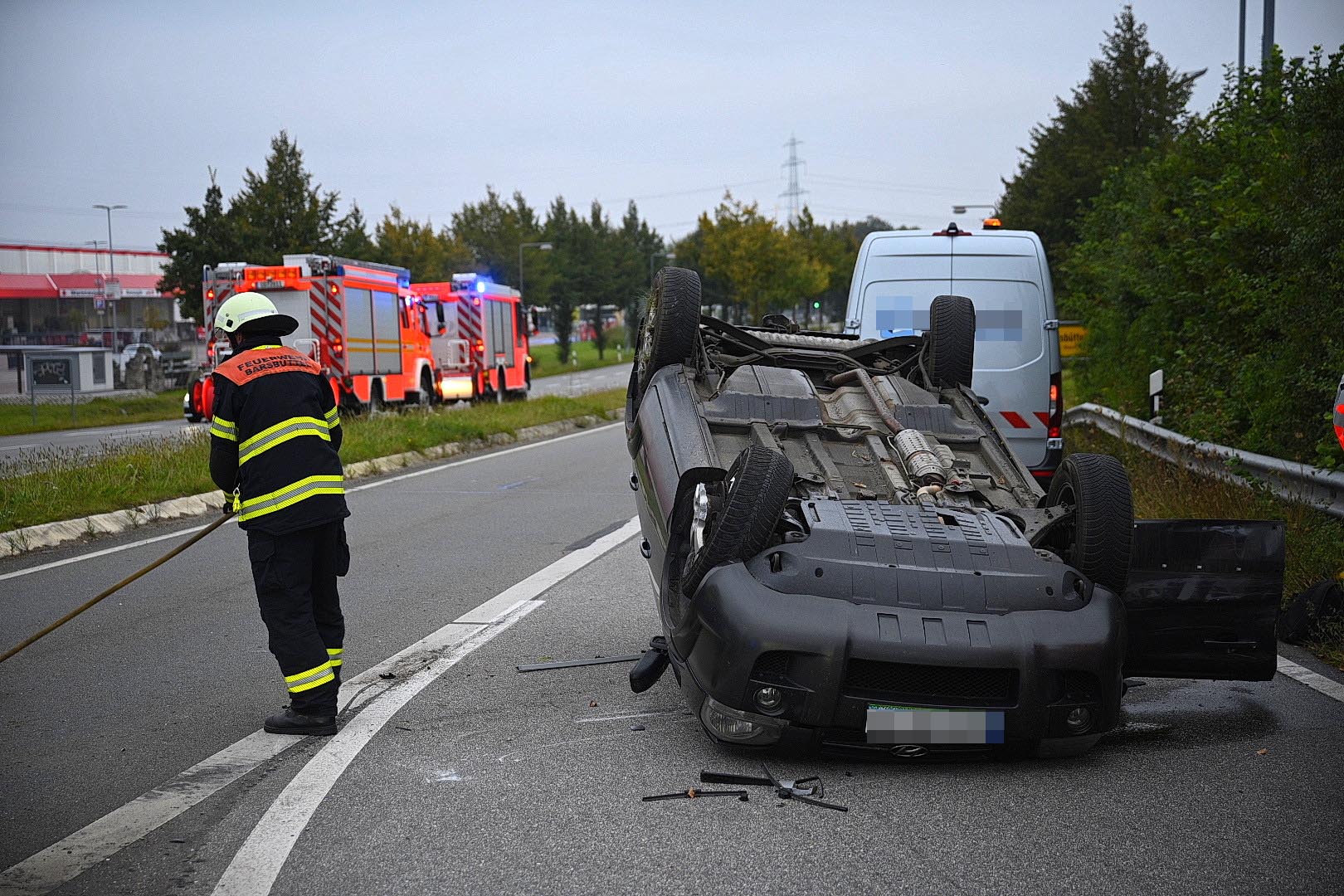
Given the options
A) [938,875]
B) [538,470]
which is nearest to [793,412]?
[938,875]

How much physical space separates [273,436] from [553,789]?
6.25ft

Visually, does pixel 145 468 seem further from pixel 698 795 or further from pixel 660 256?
pixel 660 256

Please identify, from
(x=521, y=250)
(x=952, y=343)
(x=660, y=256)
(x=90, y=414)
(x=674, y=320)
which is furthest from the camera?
(x=660, y=256)

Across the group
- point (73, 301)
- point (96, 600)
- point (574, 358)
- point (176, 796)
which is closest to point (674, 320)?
point (96, 600)

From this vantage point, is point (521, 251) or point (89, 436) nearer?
point (89, 436)

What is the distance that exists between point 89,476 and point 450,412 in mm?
10828

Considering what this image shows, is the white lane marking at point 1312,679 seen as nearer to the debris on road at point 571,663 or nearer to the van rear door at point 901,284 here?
the debris on road at point 571,663

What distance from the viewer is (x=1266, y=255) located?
1176 centimetres

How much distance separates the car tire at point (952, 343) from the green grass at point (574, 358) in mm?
44355

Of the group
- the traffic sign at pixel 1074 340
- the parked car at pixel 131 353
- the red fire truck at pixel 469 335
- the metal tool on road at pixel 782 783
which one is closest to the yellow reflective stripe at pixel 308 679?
the metal tool on road at pixel 782 783

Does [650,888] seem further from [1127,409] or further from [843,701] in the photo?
[1127,409]

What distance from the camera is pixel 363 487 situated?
46.7 feet

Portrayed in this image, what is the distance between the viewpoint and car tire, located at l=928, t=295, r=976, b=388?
269 inches

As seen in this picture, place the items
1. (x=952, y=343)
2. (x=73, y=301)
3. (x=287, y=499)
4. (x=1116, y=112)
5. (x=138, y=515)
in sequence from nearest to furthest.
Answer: (x=287, y=499) → (x=952, y=343) → (x=138, y=515) → (x=1116, y=112) → (x=73, y=301)
